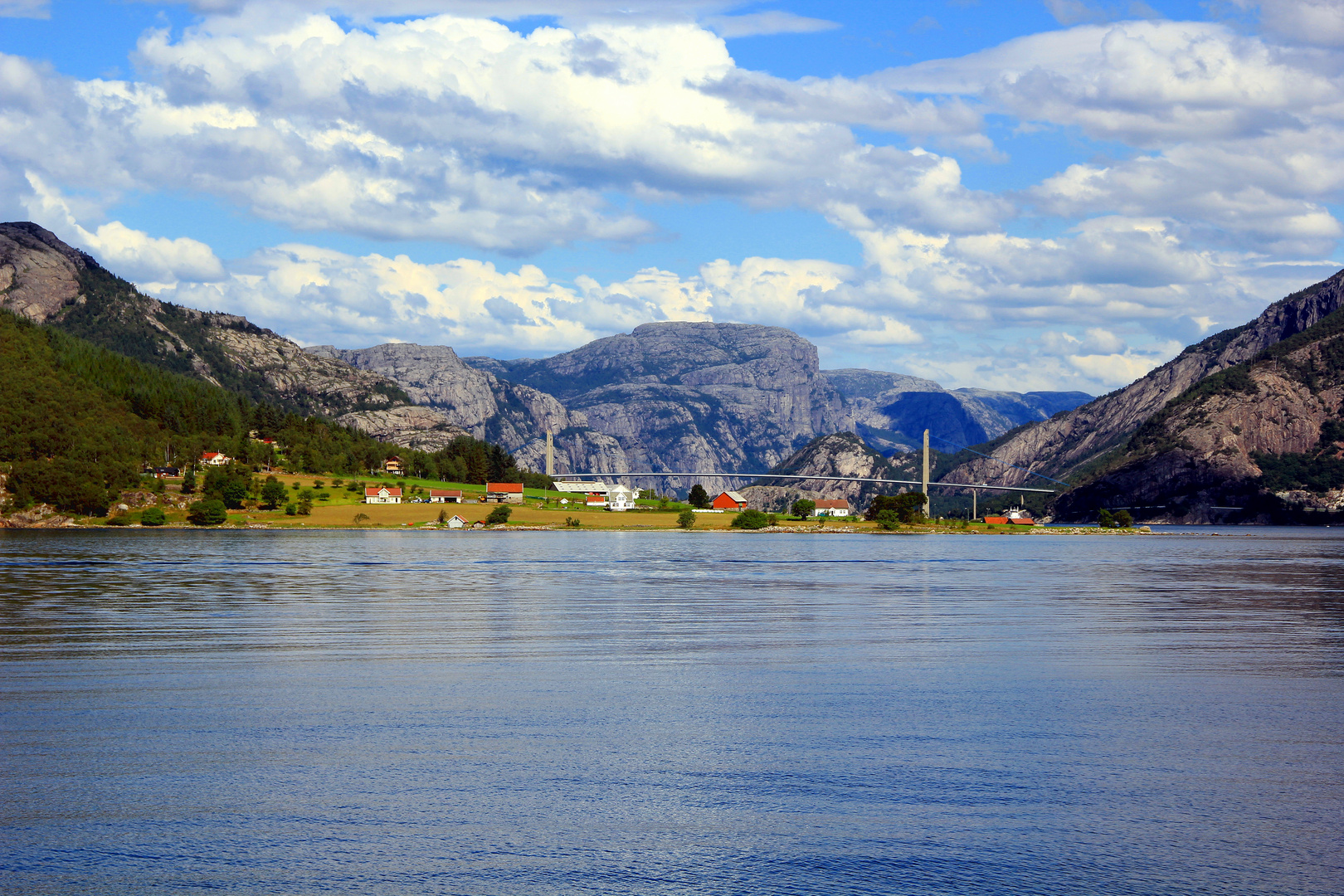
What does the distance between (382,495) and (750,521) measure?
2373 inches

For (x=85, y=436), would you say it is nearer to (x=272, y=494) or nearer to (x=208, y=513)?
(x=272, y=494)

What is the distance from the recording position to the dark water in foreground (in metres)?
11.9

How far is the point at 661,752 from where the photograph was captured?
55.8 feet

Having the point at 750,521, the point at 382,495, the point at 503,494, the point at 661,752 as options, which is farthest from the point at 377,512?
the point at 661,752

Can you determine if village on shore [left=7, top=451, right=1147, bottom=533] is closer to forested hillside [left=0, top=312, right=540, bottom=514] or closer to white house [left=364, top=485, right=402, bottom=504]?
white house [left=364, top=485, right=402, bottom=504]

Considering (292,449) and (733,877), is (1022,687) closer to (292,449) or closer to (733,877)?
(733,877)

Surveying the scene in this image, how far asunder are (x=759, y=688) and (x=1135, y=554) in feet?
327

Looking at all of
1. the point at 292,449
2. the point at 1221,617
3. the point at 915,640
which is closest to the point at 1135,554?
the point at 1221,617

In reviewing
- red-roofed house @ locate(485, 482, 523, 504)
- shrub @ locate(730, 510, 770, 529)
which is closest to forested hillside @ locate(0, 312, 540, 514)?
red-roofed house @ locate(485, 482, 523, 504)

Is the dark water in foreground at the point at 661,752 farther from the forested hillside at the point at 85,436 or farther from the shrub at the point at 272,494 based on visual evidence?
the forested hillside at the point at 85,436

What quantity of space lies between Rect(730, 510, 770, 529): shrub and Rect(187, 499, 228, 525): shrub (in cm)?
7467

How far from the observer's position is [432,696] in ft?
70.8

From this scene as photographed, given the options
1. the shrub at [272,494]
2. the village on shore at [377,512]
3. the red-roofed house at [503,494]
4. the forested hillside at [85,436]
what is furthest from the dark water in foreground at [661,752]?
the red-roofed house at [503,494]

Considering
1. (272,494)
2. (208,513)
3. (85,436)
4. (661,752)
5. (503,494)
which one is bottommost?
(661,752)
